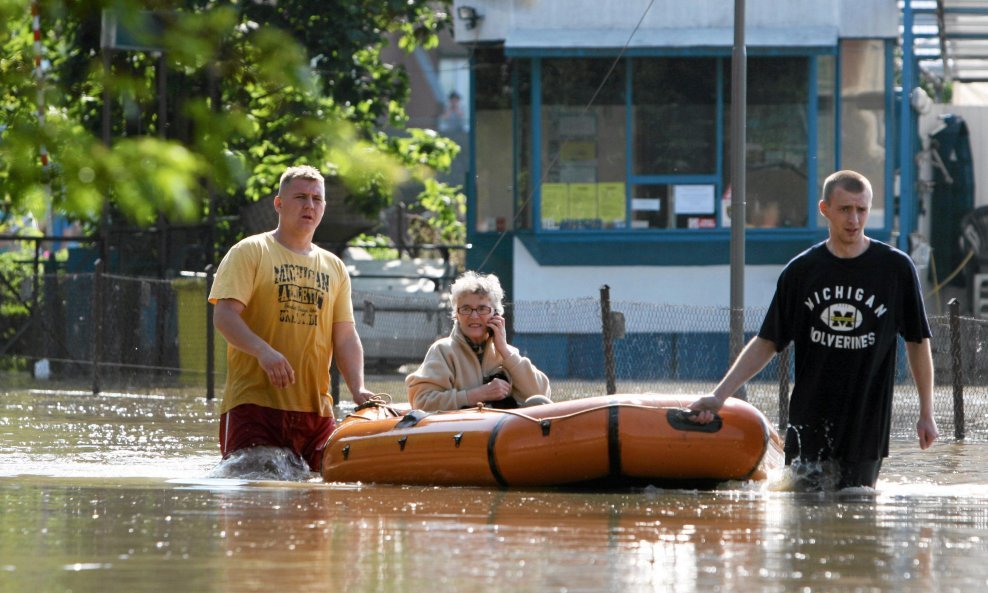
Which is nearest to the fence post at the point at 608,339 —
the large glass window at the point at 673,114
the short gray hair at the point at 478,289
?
the short gray hair at the point at 478,289

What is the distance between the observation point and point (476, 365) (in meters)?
10.1

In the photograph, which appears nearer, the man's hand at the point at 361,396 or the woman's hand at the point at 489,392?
the man's hand at the point at 361,396

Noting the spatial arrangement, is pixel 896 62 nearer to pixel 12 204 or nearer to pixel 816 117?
pixel 816 117

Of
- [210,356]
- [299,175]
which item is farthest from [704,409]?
[210,356]

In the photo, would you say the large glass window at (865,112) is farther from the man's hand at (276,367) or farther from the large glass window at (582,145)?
the man's hand at (276,367)

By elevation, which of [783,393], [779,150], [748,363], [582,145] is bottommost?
[783,393]

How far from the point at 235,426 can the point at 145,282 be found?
1075 cm

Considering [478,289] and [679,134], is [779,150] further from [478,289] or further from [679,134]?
[478,289]

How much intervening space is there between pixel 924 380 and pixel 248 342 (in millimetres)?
3233

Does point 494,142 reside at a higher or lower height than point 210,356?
higher

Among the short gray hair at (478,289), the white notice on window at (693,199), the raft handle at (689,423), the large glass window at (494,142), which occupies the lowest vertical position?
the raft handle at (689,423)

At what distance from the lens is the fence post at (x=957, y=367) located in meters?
14.2

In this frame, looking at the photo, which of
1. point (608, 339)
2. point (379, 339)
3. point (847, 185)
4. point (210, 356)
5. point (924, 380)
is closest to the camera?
point (847, 185)

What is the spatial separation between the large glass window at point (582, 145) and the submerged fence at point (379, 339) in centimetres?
126
